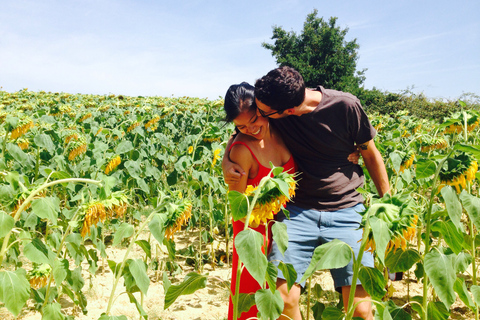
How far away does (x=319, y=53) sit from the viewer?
3127cm

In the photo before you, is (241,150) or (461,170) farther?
(241,150)

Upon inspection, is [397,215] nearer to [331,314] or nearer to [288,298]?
[331,314]

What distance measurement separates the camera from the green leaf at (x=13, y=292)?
129cm

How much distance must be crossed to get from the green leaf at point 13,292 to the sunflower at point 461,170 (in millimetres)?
1523

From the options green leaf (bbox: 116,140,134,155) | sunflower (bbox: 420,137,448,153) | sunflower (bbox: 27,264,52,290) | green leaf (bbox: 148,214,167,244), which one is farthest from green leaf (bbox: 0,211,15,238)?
sunflower (bbox: 420,137,448,153)

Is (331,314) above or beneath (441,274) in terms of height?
beneath

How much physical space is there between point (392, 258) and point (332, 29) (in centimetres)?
3286

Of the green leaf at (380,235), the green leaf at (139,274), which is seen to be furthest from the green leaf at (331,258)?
the green leaf at (139,274)

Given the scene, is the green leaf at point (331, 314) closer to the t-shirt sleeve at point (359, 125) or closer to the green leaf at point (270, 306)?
the green leaf at point (270, 306)

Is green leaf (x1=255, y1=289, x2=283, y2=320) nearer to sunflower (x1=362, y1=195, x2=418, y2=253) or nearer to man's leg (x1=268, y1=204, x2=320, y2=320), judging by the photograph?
sunflower (x1=362, y1=195, x2=418, y2=253)

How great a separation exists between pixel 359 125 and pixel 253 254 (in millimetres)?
1122

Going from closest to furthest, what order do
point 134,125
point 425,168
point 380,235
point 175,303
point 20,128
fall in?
point 380,235
point 425,168
point 20,128
point 175,303
point 134,125

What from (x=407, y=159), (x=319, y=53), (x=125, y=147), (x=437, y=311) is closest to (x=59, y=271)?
(x=437, y=311)

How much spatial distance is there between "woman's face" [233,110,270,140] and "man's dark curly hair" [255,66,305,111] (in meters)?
0.11
